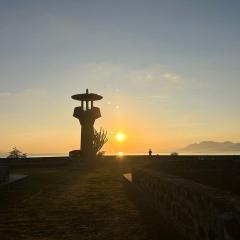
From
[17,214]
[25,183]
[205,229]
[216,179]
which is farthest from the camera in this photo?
[25,183]

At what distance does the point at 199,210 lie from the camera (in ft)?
19.8

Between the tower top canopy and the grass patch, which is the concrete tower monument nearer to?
the tower top canopy

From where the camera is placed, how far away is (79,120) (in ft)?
143

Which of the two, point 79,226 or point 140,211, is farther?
point 140,211

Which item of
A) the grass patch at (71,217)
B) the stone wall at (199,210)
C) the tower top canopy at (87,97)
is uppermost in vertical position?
the tower top canopy at (87,97)

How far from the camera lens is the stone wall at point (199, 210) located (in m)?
4.79

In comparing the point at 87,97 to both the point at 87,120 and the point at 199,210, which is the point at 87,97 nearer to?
the point at 87,120

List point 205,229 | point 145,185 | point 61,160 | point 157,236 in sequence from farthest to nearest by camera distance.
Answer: point 61,160, point 145,185, point 157,236, point 205,229

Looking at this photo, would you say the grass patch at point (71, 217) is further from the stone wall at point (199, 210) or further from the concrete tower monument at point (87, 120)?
the concrete tower monument at point (87, 120)

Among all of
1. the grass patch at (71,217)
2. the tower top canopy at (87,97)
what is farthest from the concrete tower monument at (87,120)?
the grass patch at (71,217)

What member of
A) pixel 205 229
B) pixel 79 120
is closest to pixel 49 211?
pixel 205 229

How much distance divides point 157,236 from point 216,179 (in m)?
8.68

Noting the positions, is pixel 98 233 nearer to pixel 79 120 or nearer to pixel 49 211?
pixel 49 211

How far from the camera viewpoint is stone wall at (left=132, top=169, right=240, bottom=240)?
479 centimetres
